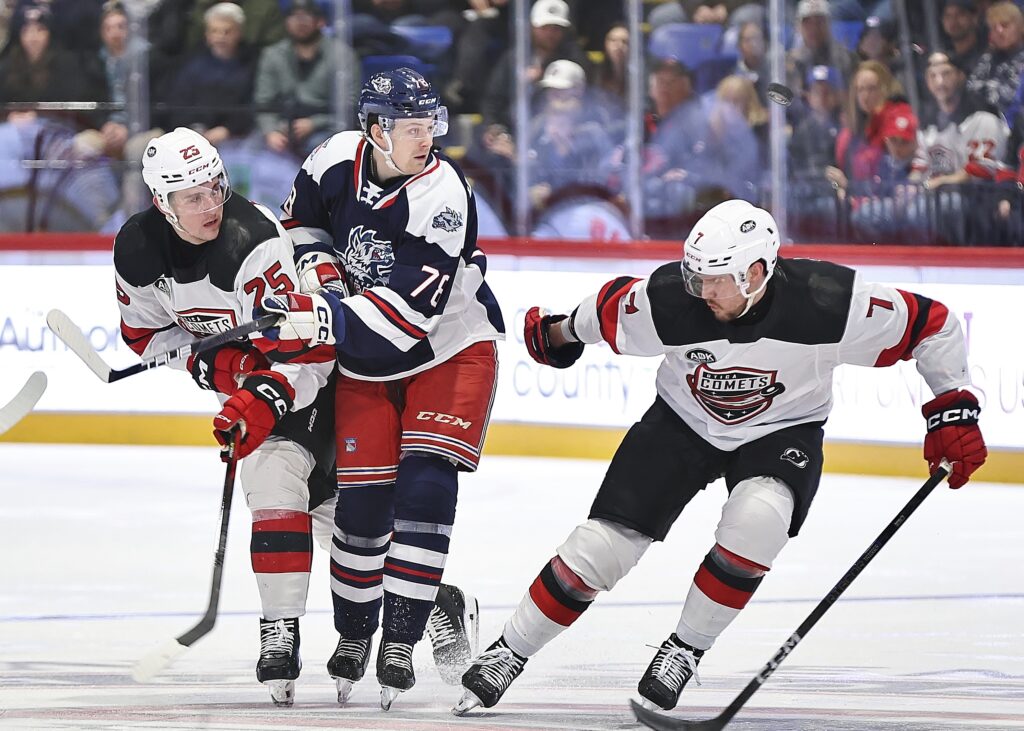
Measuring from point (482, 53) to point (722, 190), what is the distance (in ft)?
4.24

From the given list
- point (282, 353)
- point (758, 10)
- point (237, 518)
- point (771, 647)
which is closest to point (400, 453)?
point (282, 353)

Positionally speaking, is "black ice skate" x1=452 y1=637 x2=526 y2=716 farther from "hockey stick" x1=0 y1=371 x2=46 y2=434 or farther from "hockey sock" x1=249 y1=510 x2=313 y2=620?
"hockey stick" x1=0 y1=371 x2=46 y2=434

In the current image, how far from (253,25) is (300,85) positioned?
1.30ft

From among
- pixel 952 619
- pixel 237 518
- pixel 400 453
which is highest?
pixel 400 453

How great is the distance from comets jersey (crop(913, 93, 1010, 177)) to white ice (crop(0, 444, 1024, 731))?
1257mm

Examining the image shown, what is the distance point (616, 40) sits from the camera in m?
7.23

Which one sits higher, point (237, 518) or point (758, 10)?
point (758, 10)

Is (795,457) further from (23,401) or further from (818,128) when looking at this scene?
(818,128)

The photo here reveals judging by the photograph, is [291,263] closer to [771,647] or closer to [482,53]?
[771,647]

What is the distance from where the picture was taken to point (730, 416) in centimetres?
350

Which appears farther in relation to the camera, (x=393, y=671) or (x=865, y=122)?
(x=865, y=122)

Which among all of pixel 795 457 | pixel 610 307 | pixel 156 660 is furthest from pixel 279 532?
pixel 795 457

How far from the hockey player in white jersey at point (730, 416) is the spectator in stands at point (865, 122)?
3315 millimetres

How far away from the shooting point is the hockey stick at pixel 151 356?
3404mm
